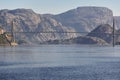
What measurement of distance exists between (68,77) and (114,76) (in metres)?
6.09

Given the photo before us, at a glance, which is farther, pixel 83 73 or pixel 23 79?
pixel 83 73

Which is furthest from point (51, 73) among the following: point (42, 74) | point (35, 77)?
point (35, 77)

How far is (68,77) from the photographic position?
194 ft

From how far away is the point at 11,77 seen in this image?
58.7 meters

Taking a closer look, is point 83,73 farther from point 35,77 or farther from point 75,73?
point 35,77

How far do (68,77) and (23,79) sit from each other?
605 centimetres

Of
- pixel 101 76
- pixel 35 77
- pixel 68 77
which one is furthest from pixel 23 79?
pixel 101 76

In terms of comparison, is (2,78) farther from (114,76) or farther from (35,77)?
(114,76)

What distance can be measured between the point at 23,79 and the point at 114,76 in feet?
39.6

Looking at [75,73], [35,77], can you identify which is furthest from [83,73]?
[35,77]

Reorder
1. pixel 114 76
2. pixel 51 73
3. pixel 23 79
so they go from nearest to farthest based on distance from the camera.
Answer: pixel 23 79 → pixel 114 76 → pixel 51 73

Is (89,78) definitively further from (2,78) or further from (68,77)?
(2,78)

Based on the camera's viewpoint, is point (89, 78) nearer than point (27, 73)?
Yes

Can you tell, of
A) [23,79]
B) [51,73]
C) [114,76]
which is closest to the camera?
[23,79]
